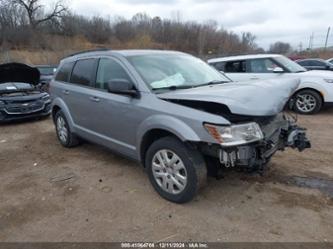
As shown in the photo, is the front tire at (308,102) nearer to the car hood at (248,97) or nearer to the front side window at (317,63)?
the car hood at (248,97)

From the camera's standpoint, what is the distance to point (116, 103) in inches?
164

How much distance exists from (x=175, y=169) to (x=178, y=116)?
24.3 inches

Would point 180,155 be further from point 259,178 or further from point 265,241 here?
point 259,178

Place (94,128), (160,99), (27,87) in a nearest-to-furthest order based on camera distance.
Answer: (160,99) < (94,128) < (27,87)

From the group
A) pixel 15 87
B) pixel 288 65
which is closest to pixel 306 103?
pixel 288 65

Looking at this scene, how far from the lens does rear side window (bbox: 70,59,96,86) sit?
4.84 meters

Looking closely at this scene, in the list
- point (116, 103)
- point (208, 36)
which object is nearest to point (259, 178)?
point (116, 103)

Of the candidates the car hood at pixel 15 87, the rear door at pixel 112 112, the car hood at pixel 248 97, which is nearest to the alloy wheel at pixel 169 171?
the rear door at pixel 112 112

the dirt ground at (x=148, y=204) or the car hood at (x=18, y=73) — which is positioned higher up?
the car hood at (x=18, y=73)

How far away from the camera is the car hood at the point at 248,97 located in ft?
10.2

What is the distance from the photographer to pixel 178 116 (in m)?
3.35

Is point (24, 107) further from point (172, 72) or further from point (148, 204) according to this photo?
point (148, 204)

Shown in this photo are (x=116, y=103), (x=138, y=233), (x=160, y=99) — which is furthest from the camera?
(x=116, y=103)

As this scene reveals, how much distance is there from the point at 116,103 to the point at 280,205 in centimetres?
241
